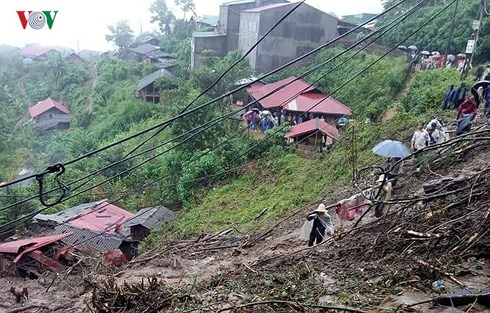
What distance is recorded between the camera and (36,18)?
40.6 feet

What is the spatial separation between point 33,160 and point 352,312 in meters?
37.8

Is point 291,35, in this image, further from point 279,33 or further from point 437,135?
point 437,135

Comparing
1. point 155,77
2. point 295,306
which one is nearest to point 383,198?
point 295,306

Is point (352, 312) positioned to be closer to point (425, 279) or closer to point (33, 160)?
point (425, 279)

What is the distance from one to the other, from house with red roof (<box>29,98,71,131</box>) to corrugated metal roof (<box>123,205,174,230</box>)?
29731 mm

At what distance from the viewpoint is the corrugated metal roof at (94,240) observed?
17.6m

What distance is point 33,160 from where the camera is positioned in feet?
121

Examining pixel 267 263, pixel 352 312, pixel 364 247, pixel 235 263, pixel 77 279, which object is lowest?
pixel 77 279

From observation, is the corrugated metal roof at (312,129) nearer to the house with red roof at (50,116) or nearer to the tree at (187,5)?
the house with red roof at (50,116)

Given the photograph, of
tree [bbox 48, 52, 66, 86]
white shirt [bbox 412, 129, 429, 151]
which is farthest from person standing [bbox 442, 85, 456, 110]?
tree [bbox 48, 52, 66, 86]

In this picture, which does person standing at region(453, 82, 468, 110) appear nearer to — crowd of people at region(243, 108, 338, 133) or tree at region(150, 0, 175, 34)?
crowd of people at region(243, 108, 338, 133)

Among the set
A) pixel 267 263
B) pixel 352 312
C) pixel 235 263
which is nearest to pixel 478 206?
pixel 352 312

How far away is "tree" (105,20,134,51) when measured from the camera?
6159 cm

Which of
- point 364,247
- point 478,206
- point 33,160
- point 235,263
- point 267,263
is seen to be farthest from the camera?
point 33,160
